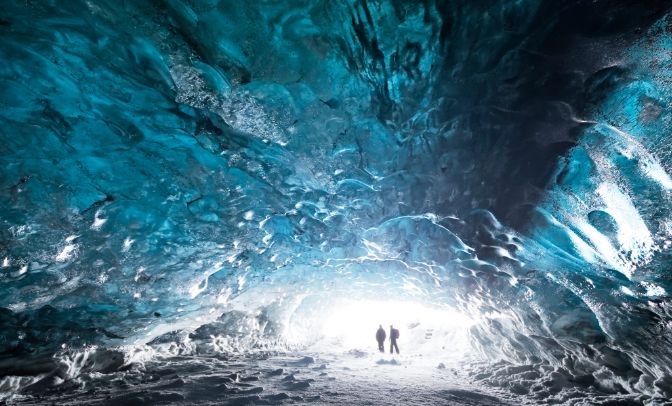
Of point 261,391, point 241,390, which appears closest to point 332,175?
point 261,391

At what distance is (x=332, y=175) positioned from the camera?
5203 millimetres

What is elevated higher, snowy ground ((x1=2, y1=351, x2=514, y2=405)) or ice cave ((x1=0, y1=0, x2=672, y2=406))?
ice cave ((x1=0, y1=0, x2=672, y2=406))

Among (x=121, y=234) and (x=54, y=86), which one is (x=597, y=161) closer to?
(x=54, y=86)

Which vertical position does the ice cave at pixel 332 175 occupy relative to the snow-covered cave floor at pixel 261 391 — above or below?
above

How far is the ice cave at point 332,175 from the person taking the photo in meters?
2.88

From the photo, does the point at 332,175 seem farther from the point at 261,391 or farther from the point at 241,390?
the point at 241,390

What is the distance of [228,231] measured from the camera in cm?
625

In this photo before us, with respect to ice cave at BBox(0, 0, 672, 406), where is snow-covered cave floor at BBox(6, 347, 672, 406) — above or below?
below

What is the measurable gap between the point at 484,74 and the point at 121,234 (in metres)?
6.49

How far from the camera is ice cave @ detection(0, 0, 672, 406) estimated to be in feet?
9.45

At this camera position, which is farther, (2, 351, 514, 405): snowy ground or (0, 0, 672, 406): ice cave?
(2, 351, 514, 405): snowy ground

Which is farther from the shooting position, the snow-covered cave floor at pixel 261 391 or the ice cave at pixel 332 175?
the snow-covered cave floor at pixel 261 391

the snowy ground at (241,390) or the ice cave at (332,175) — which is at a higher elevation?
the ice cave at (332,175)

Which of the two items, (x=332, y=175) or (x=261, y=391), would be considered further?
(x=332, y=175)
